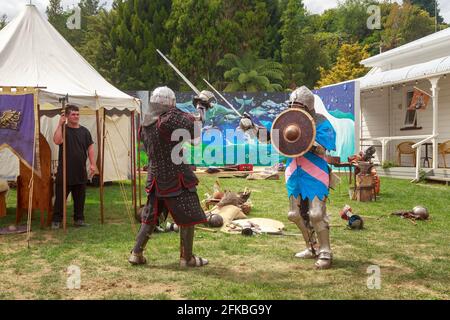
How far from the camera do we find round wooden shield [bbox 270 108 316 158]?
16.7ft

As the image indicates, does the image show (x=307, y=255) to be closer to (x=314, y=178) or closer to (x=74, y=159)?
(x=314, y=178)

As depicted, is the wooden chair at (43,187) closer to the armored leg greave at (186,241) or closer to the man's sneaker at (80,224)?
the man's sneaker at (80,224)

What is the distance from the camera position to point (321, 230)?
513 centimetres

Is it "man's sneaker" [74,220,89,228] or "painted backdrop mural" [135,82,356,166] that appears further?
"painted backdrop mural" [135,82,356,166]

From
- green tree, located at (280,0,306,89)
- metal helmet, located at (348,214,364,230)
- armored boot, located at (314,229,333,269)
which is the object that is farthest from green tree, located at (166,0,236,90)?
armored boot, located at (314,229,333,269)

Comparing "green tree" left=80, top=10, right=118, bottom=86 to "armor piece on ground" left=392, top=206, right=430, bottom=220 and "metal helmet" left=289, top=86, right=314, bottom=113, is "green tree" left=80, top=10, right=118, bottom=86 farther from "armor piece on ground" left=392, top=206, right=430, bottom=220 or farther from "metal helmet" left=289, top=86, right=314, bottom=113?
"metal helmet" left=289, top=86, right=314, bottom=113

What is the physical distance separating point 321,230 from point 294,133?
103 cm

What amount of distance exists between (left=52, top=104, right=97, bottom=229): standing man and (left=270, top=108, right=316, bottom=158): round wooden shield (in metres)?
3.32

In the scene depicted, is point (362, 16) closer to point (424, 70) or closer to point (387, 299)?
point (424, 70)

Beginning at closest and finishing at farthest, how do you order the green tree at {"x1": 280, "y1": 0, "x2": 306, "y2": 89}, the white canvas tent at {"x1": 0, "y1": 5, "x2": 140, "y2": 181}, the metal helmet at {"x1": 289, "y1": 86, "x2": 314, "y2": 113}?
the metal helmet at {"x1": 289, "y1": 86, "x2": 314, "y2": 113} < the white canvas tent at {"x1": 0, "y1": 5, "x2": 140, "y2": 181} < the green tree at {"x1": 280, "y1": 0, "x2": 306, "y2": 89}

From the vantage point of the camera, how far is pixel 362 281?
459cm

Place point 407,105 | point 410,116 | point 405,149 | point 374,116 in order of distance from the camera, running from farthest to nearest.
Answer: point 374,116, point 407,105, point 410,116, point 405,149

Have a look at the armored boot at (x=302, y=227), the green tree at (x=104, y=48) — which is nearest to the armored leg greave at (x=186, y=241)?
the armored boot at (x=302, y=227)

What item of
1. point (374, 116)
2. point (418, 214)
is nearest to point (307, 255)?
point (418, 214)
